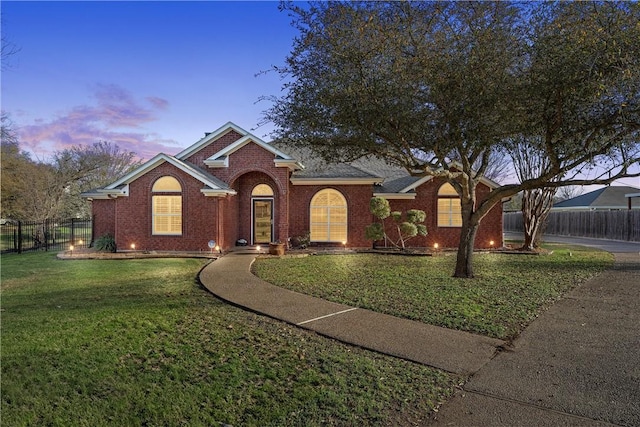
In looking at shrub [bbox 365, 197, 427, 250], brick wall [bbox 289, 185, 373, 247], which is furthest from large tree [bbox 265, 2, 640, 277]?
brick wall [bbox 289, 185, 373, 247]

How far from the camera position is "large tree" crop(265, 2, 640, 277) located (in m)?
7.71

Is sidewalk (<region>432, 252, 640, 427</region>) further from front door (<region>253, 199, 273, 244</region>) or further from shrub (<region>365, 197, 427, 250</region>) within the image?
front door (<region>253, 199, 273, 244</region>)

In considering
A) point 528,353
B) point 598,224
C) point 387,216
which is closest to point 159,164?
point 387,216

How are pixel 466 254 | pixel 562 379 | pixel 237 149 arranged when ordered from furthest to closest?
pixel 237 149, pixel 466 254, pixel 562 379

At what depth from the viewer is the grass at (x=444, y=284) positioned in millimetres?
6719

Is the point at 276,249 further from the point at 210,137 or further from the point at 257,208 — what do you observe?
the point at 210,137

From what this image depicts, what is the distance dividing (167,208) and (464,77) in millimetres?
12495

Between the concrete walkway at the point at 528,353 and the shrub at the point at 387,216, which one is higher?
the shrub at the point at 387,216

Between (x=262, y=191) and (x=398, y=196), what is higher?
(x=262, y=191)

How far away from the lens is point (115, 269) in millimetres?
11898

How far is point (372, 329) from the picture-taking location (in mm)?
5863

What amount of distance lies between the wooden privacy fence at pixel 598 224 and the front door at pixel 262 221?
2257 centimetres

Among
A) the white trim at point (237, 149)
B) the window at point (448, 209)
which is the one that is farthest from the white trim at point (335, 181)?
the window at point (448, 209)

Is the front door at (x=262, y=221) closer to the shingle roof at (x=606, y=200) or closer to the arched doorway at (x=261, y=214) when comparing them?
the arched doorway at (x=261, y=214)
